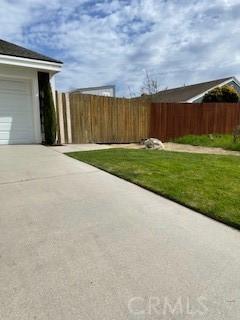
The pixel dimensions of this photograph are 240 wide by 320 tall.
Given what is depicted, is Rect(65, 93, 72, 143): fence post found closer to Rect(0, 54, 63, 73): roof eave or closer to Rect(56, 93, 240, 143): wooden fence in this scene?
Rect(56, 93, 240, 143): wooden fence

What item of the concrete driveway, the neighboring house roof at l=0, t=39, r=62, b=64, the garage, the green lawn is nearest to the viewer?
the concrete driveway

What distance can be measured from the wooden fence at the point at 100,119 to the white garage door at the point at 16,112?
3.44 ft

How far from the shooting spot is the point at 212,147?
36.5ft

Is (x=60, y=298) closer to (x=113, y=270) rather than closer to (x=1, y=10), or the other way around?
(x=113, y=270)

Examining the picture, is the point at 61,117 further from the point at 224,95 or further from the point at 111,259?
the point at 224,95

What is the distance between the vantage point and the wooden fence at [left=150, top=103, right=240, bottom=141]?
44.5 ft

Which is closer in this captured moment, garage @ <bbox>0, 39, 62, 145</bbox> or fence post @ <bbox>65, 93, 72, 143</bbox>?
garage @ <bbox>0, 39, 62, 145</bbox>

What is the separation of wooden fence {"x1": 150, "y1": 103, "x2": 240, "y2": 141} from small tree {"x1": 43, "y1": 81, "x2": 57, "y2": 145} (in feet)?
17.8

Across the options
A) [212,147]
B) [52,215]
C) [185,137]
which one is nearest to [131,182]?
[52,215]

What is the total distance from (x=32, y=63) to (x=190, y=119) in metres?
8.41

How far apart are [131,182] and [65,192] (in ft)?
4.15

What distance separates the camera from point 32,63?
9.23 meters

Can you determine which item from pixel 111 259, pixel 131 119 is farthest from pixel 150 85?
pixel 111 259

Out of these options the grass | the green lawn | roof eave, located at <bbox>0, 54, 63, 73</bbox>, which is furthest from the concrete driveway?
the grass
